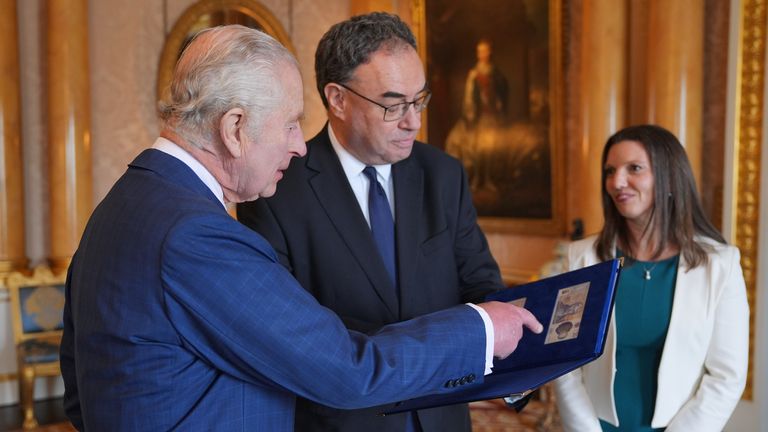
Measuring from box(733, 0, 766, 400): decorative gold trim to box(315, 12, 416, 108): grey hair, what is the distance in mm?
3179

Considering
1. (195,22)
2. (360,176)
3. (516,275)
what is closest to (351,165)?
(360,176)

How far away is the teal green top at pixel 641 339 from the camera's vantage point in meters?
2.54

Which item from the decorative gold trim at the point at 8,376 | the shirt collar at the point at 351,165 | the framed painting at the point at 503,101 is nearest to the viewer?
the shirt collar at the point at 351,165

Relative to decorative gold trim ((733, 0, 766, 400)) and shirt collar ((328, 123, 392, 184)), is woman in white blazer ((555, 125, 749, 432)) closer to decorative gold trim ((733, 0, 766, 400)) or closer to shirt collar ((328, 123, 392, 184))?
shirt collar ((328, 123, 392, 184))

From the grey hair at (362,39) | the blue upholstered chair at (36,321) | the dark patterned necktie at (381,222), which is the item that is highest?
the grey hair at (362,39)

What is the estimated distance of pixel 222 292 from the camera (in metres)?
1.38

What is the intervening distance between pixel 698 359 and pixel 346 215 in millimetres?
1297

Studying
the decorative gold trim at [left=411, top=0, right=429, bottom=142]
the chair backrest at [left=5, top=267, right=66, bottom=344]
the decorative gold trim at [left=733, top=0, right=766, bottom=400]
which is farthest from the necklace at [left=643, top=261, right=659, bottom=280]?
the decorative gold trim at [left=411, top=0, right=429, bottom=142]

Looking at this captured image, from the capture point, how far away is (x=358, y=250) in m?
2.25

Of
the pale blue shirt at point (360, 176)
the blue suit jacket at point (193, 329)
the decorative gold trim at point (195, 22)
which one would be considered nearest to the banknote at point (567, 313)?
the blue suit jacket at point (193, 329)

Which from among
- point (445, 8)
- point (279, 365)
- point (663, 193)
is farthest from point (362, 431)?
point (445, 8)

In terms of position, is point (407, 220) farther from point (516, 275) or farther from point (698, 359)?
point (516, 275)

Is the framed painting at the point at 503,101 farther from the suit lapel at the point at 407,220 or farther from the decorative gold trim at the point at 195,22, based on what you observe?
the suit lapel at the point at 407,220

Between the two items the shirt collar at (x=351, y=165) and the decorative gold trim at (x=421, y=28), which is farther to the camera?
the decorative gold trim at (x=421, y=28)
